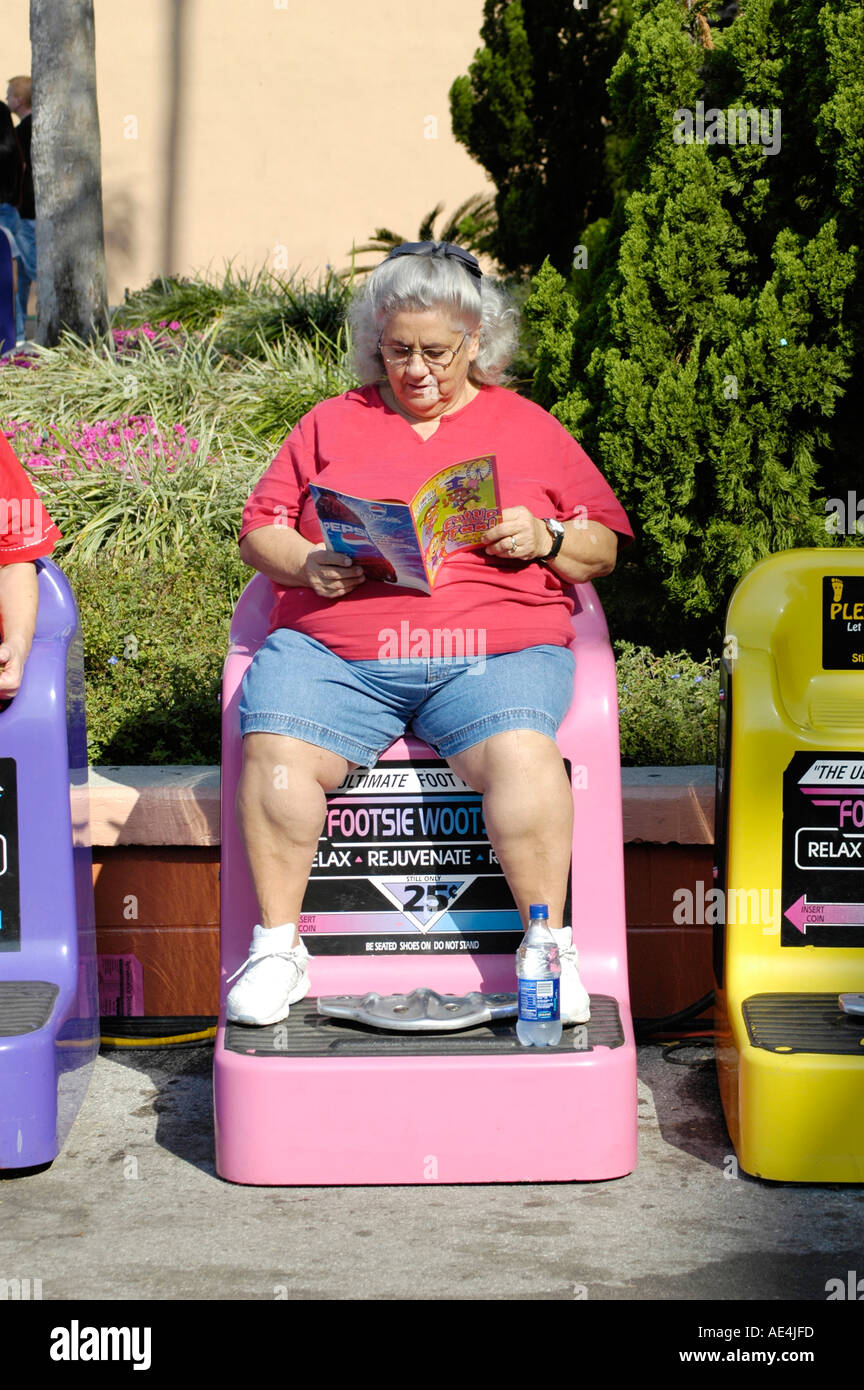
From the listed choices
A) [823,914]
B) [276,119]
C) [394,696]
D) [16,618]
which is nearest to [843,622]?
[823,914]

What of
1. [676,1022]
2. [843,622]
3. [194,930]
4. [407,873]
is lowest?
[676,1022]

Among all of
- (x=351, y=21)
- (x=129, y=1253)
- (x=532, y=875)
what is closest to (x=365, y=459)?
(x=532, y=875)

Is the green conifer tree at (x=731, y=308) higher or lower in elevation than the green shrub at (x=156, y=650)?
higher

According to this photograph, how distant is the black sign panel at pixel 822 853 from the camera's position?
10.0 feet

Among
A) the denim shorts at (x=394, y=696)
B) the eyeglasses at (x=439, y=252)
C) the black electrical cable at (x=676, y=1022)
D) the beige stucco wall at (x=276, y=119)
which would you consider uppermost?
the beige stucco wall at (x=276, y=119)

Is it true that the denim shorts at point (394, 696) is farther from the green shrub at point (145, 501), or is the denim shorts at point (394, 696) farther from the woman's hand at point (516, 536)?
the green shrub at point (145, 501)

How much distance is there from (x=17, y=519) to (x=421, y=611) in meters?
0.89

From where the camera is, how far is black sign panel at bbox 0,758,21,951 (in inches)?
122

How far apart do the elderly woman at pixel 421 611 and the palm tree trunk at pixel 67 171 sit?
14.5 ft

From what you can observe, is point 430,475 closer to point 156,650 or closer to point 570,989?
point 570,989

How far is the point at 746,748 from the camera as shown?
306cm

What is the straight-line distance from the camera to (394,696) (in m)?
3.07

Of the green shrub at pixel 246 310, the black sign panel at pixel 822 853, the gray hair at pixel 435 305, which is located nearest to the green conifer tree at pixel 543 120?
the green shrub at pixel 246 310
